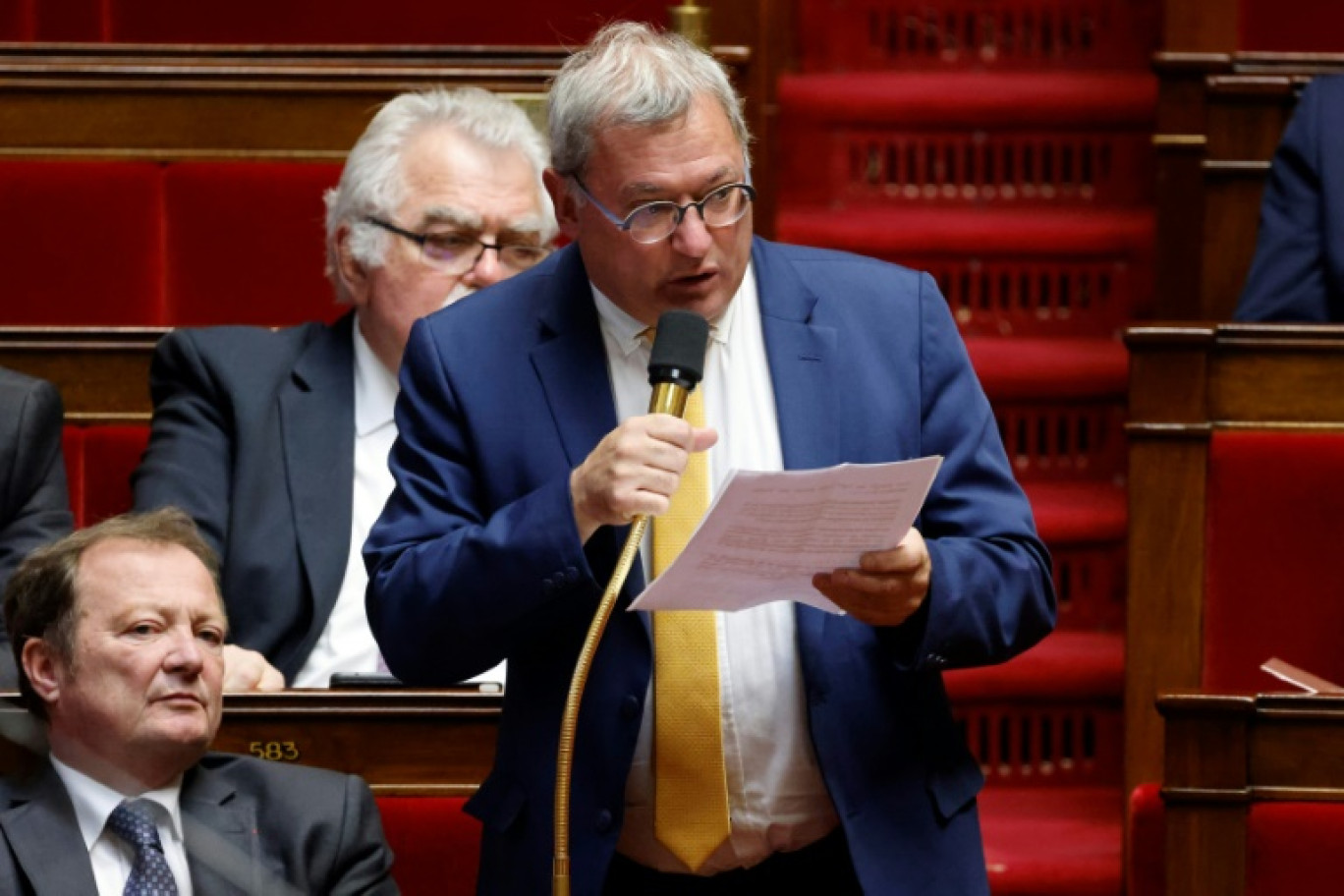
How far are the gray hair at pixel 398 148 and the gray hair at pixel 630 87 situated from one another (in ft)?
1.81

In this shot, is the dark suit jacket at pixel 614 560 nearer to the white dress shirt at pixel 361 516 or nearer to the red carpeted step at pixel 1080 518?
the white dress shirt at pixel 361 516

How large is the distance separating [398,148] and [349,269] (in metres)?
0.08

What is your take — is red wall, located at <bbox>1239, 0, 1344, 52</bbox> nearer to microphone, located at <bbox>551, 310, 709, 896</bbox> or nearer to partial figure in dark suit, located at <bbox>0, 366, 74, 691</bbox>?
partial figure in dark suit, located at <bbox>0, 366, 74, 691</bbox>

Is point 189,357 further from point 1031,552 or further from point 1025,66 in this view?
point 1025,66

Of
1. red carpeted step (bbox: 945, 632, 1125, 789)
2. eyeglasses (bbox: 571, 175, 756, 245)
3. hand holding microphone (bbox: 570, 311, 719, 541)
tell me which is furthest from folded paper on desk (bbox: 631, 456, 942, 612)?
red carpeted step (bbox: 945, 632, 1125, 789)

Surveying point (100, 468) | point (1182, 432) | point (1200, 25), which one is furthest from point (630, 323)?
point (1200, 25)

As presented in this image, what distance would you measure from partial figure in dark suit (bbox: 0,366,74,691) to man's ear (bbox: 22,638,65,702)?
0.26 m

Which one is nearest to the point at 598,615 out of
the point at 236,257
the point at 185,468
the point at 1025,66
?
the point at 185,468

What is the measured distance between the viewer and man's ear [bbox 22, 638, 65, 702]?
103cm

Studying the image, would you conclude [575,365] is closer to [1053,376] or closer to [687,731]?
[687,731]

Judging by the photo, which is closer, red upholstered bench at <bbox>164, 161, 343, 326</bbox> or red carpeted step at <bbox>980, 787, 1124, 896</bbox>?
red carpeted step at <bbox>980, 787, 1124, 896</bbox>

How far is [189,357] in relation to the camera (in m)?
1.38

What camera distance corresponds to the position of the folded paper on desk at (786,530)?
0.74 m

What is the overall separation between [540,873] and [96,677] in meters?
0.27
